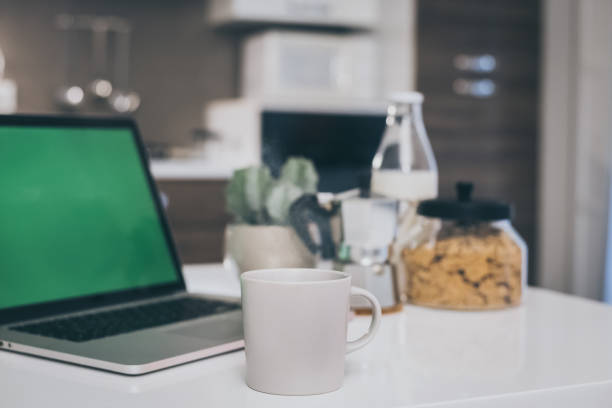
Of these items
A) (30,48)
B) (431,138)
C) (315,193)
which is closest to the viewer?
(315,193)

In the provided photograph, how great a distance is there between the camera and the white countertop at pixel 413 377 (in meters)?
0.60

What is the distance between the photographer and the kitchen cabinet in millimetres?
3371

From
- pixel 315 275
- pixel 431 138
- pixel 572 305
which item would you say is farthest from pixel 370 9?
pixel 315 275

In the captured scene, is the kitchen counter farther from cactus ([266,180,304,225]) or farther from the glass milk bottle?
cactus ([266,180,304,225])

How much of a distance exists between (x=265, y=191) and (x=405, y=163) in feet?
0.84

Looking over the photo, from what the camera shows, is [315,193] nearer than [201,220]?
Yes

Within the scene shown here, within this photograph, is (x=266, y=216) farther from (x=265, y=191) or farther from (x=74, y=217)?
(x=74, y=217)

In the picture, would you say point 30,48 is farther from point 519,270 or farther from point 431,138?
point 519,270

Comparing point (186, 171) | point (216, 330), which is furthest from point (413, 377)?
point (186, 171)

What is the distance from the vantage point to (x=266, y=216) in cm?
102

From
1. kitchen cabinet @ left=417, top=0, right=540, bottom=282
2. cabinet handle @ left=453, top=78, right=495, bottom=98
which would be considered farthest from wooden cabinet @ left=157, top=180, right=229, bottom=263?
cabinet handle @ left=453, top=78, right=495, bottom=98

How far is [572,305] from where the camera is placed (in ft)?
3.45

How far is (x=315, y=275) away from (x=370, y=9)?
2.80 m

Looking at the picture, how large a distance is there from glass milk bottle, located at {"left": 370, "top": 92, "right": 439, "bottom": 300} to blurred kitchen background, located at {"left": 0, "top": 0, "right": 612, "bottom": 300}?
1.86 m
